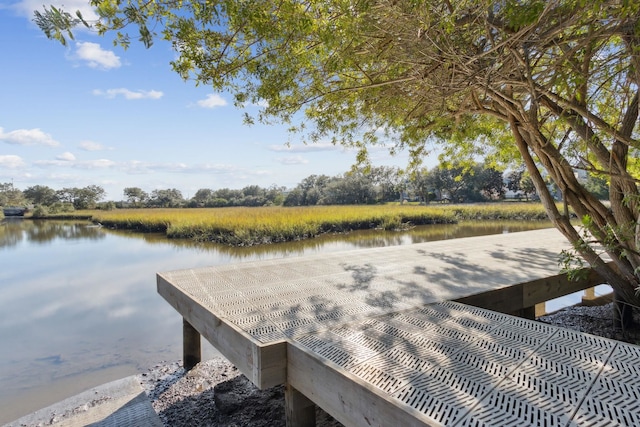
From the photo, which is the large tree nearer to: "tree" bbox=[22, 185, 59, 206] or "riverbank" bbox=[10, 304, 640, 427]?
"riverbank" bbox=[10, 304, 640, 427]

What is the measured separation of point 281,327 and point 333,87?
7.93 ft

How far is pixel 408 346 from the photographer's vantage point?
62.2 inches

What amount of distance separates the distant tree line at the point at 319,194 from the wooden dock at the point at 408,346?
66.1 ft

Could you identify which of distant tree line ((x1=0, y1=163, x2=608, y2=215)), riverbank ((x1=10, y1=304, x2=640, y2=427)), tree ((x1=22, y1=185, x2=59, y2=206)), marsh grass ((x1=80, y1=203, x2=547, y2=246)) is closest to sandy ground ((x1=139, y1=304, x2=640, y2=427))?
riverbank ((x1=10, y1=304, x2=640, y2=427))

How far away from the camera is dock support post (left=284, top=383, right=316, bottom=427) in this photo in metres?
1.71

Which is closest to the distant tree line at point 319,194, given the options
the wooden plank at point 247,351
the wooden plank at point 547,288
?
the wooden plank at point 547,288

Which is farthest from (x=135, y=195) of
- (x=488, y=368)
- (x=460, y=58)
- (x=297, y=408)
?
(x=488, y=368)

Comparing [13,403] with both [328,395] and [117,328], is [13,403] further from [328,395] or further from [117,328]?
[328,395]

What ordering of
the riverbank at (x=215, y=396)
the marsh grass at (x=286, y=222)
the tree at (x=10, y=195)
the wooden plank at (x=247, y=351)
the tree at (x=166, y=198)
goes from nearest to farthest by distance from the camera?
the wooden plank at (x=247, y=351) < the riverbank at (x=215, y=396) < the marsh grass at (x=286, y=222) < the tree at (x=10, y=195) < the tree at (x=166, y=198)

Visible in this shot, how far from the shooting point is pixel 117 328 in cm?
411

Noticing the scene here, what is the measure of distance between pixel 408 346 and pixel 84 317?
4387 millimetres

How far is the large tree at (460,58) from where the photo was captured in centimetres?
198

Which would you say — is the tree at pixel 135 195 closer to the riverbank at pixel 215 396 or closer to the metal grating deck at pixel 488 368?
the riverbank at pixel 215 396

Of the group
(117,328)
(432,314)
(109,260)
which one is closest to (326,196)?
(109,260)
